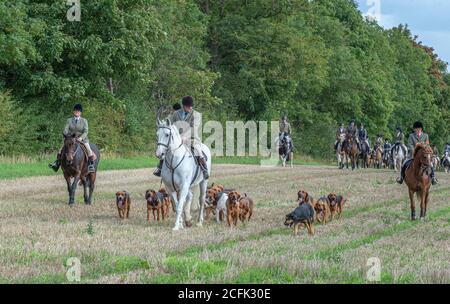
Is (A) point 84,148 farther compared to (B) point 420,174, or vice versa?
(A) point 84,148

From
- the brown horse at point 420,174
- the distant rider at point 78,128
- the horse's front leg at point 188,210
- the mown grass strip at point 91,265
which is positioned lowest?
the mown grass strip at point 91,265

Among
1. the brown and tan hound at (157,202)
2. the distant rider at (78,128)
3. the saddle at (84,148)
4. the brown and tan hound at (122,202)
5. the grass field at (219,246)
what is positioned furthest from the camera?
the saddle at (84,148)

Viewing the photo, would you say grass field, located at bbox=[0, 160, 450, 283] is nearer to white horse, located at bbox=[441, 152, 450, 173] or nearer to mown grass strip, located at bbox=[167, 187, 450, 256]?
mown grass strip, located at bbox=[167, 187, 450, 256]

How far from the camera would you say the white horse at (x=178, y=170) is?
13.8 m

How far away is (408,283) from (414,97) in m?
92.9

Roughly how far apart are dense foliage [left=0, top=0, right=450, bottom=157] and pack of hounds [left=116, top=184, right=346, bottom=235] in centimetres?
1750

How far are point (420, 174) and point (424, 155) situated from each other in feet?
1.56

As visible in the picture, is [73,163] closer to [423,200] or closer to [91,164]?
[91,164]

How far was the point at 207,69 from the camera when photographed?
55.2 meters

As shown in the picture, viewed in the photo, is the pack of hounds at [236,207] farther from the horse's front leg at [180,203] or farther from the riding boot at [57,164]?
the riding boot at [57,164]

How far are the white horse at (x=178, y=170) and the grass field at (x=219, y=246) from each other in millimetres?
502

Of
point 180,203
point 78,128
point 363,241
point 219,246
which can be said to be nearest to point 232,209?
point 180,203

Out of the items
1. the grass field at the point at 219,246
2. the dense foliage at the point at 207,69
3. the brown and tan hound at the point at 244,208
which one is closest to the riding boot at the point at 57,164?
the grass field at the point at 219,246

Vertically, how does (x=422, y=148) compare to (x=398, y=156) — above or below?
above
